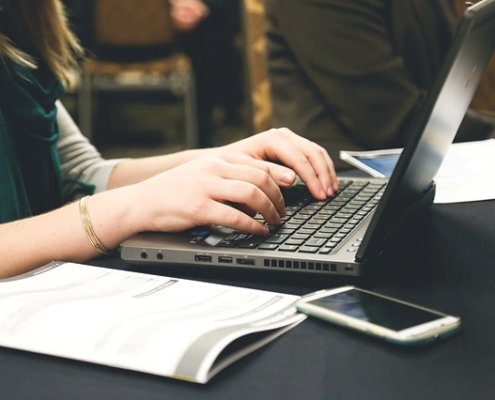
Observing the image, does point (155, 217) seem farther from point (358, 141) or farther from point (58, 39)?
point (358, 141)

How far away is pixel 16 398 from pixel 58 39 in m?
0.86

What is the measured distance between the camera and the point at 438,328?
569 millimetres

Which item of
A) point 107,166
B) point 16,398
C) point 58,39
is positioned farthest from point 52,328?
point 58,39

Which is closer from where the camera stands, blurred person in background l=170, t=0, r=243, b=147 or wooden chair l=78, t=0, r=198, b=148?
wooden chair l=78, t=0, r=198, b=148

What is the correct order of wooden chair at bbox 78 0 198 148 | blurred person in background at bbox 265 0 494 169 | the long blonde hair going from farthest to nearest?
wooden chair at bbox 78 0 198 148 → blurred person in background at bbox 265 0 494 169 → the long blonde hair

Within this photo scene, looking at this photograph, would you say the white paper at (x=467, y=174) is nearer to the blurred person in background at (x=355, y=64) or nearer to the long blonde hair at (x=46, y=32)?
the blurred person in background at (x=355, y=64)

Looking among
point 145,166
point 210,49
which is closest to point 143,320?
point 145,166

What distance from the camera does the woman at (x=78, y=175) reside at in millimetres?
762

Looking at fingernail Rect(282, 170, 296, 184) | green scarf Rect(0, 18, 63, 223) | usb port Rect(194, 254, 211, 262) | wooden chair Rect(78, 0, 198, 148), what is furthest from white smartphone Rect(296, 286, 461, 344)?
wooden chair Rect(78, 0, 198, 148)

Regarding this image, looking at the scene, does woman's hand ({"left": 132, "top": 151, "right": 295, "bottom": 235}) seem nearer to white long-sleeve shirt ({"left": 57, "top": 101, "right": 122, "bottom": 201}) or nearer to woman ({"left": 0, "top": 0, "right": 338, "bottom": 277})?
woman ({"left": 0, "top": 0, "right": 338, "bottom": 277})

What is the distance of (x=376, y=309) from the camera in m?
0.60

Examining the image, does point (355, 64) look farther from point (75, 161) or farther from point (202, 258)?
point (202, 258)

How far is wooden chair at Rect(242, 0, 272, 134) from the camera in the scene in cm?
179

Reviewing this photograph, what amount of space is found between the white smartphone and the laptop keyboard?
0.31 feet
